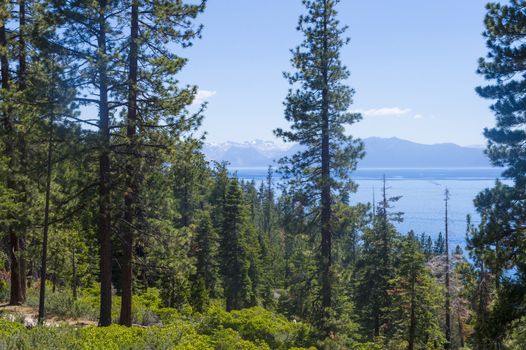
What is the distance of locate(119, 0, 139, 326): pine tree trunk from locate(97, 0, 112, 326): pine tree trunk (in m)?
0.47

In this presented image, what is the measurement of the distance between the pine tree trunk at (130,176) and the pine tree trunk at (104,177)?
47cm

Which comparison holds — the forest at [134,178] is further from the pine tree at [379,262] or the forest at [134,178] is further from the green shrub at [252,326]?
the pine tree at [379,262]

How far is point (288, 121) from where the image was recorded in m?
17.5

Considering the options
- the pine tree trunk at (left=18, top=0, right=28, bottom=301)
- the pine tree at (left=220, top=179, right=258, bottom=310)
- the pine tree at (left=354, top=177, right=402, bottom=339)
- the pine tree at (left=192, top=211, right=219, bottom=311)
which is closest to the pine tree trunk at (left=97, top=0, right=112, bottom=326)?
the pine tree trunk at (left=18, top=0, right=28, bottom=301)

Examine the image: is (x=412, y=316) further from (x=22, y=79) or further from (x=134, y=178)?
(x=22, y=79)

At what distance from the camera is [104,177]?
11578 millimetres

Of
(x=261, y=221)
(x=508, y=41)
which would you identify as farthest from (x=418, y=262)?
(x=261, y=221)

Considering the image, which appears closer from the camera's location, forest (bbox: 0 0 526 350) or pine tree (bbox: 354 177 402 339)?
A: forest (bbox: 0 0 526 350)

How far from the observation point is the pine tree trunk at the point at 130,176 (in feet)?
37.7

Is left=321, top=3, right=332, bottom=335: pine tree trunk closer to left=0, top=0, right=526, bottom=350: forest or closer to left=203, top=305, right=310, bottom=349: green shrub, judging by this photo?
left=0, top=0, right=526, bottom=350: forest

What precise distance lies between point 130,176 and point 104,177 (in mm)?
664

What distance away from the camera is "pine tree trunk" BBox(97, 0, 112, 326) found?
36.2 ft

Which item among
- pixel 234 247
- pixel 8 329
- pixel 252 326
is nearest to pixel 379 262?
pixel 234 247

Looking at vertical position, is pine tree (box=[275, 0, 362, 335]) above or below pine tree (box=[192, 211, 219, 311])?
above
